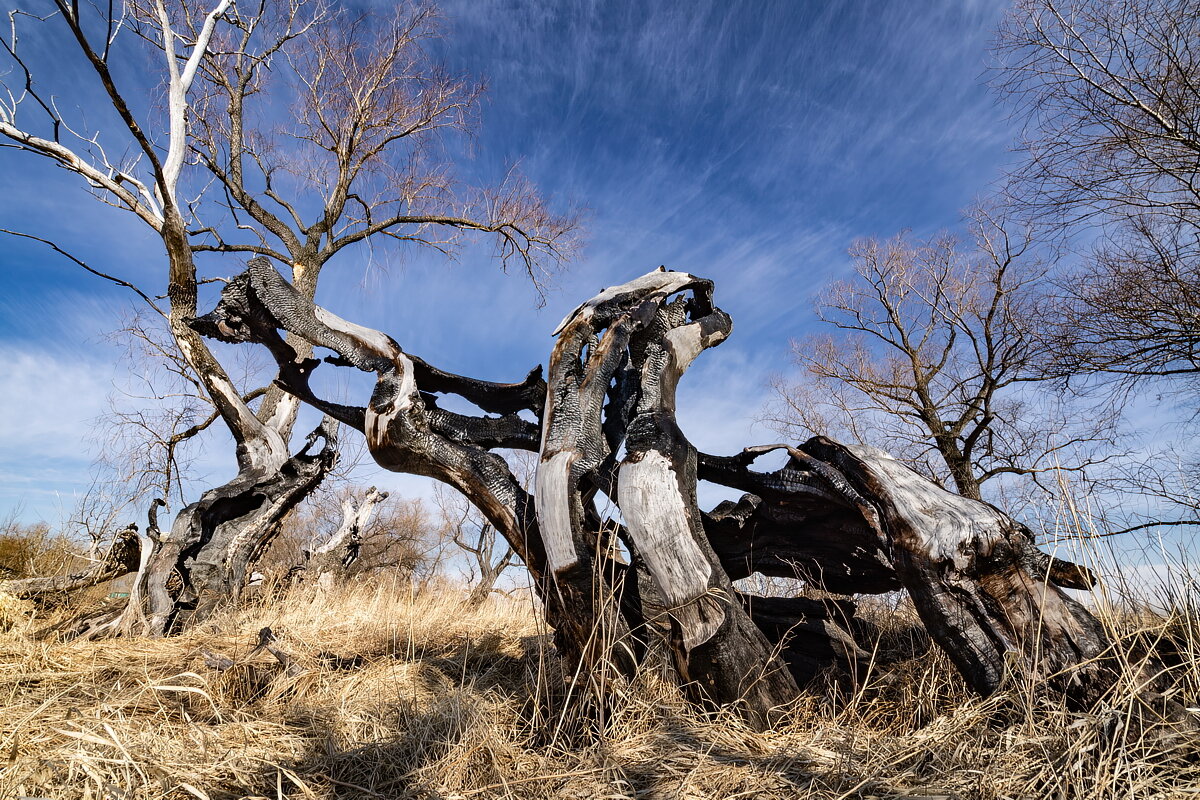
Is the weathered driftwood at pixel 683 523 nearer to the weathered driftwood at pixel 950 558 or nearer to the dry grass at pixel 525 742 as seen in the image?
the weathered driftwood at pixel 950 558

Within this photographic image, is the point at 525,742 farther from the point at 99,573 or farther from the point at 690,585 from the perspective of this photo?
the point at 99,573

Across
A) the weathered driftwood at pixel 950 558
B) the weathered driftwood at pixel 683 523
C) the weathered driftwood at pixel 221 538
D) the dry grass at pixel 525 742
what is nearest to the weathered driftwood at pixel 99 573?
the weathered driftwood at pixel 221 538

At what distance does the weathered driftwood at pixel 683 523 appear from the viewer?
2.58 metres

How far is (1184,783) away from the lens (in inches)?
69.7

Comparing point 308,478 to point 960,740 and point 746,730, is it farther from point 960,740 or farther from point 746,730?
point 960,740

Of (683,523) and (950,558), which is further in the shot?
(683,523)

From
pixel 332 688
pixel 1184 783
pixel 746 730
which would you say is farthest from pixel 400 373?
pixel 1184 783

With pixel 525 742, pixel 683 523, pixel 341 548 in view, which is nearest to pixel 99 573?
pixel 341 548

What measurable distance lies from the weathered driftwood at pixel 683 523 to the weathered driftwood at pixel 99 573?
11.9 ft

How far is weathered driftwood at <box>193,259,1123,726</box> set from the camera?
8.48 ft

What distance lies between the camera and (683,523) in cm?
281

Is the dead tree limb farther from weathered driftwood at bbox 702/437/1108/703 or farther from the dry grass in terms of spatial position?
weathered driftwood at bbox 702/437/1108/703

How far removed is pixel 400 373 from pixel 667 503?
201cm

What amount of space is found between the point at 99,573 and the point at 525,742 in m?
6.37
